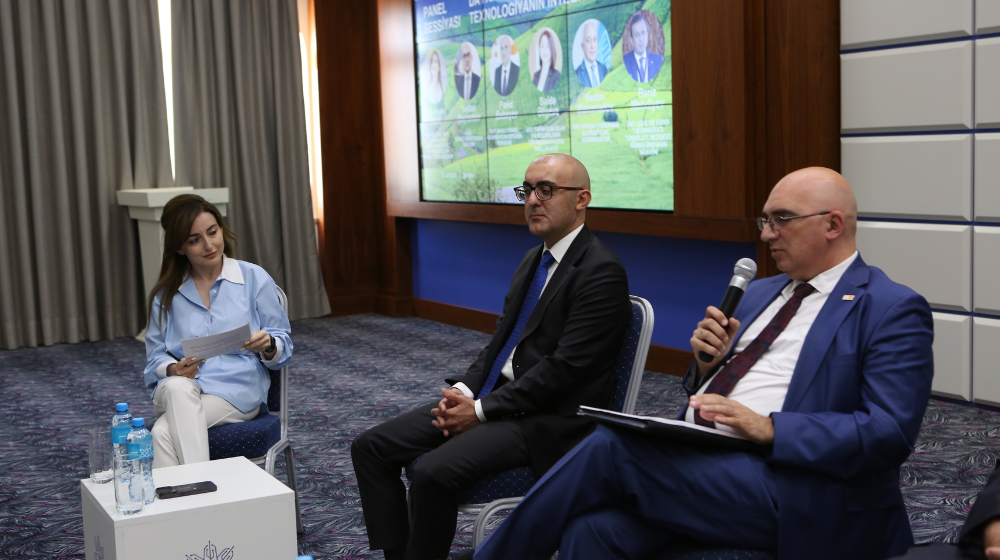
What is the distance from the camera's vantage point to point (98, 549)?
94.7 inches

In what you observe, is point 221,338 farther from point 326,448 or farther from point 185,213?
point 326,448

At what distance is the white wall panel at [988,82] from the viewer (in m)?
4.24

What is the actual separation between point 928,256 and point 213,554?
3768 millimetres

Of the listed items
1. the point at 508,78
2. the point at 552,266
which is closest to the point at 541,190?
the point at 552,266

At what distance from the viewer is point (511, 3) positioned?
6480mm

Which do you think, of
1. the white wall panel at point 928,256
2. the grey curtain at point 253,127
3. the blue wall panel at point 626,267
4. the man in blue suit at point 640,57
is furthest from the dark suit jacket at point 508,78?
the white wall panel at point 928,256

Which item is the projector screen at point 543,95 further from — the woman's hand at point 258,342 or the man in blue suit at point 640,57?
the woman's hand at point 258,342

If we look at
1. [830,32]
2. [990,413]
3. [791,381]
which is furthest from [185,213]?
[990,413]

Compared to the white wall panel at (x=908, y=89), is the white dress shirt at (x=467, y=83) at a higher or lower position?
higher

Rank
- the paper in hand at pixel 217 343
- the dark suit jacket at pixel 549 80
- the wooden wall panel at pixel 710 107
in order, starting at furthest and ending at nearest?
1. the dark suit jacket at pixel 549 80
2. the wooden wall panel at pixel 710 107
3. the paper in hand at pixel 217 343

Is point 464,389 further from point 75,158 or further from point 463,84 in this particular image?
point 75,158

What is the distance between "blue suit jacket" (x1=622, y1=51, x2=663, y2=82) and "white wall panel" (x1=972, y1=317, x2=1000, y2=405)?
221cm

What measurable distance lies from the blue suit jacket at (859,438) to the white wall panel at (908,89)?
289cm

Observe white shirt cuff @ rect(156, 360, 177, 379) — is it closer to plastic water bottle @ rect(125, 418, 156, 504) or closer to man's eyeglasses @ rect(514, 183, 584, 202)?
plastic water bottle @ rect(125, 418, 156, 504)
